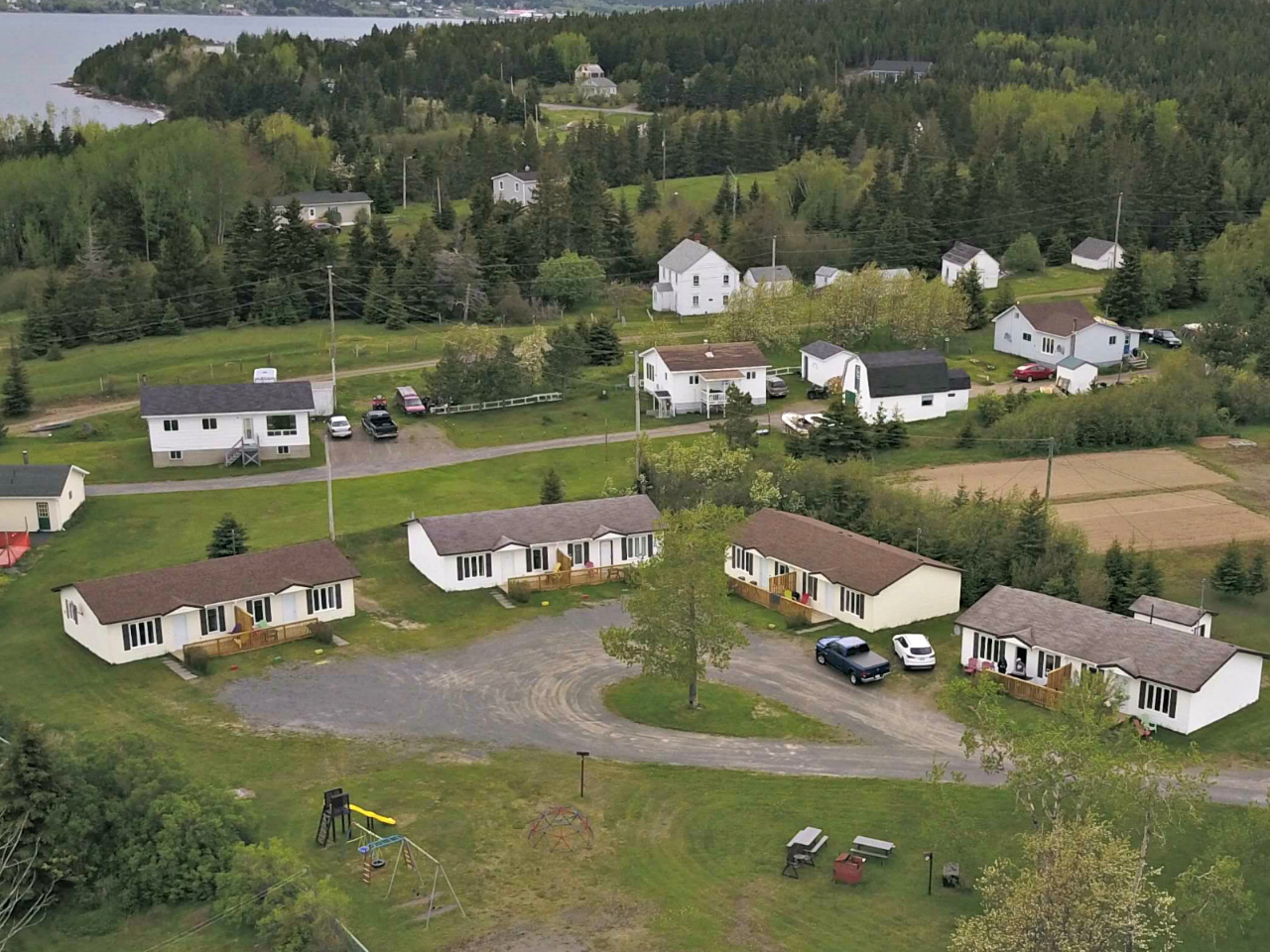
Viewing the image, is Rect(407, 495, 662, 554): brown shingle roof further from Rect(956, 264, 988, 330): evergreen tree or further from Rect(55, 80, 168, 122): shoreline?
Rect(55, 80, 168, 122): shoreline

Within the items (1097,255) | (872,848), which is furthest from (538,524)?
(1097,255)

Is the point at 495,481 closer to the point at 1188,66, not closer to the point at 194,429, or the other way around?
the point at 194,429

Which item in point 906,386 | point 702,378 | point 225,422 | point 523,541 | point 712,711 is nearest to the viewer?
point 712,711

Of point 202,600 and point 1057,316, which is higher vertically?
point 1057,316

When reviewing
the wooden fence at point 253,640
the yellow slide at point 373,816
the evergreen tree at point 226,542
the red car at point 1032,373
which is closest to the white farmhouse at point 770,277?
the red car at point 1032,373

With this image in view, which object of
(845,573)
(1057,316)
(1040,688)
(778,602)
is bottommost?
(778,602)

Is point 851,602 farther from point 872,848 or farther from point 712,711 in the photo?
point 872,848

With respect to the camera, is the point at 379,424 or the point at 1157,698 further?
the point at 379,424
